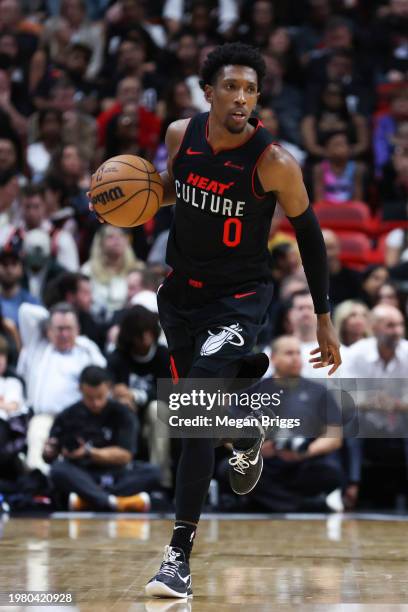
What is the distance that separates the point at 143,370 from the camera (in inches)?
336

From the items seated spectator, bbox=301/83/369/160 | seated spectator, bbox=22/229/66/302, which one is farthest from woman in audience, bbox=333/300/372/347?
seated spectator, bbox=301/83/369/160

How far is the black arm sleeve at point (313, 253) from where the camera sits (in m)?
4.45

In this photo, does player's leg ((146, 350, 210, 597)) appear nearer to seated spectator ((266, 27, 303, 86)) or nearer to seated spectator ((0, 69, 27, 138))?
seated spectator ((0, 69, 27, 138))

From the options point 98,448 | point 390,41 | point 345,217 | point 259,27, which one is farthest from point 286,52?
point 98,448

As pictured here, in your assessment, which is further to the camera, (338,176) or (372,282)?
(338,176)

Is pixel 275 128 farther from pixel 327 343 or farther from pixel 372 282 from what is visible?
pixel 327 343

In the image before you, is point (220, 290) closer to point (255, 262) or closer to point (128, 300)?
point (255, 262)

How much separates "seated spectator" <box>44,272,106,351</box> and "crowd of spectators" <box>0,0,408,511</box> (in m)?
0.02

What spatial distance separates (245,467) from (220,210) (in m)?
1.14

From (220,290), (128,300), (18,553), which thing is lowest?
(18,553)

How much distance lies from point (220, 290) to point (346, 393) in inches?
149

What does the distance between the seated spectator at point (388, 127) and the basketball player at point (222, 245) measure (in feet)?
25.3

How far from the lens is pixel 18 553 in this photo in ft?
17.6

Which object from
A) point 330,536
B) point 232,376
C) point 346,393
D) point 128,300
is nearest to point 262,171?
point 232,376
